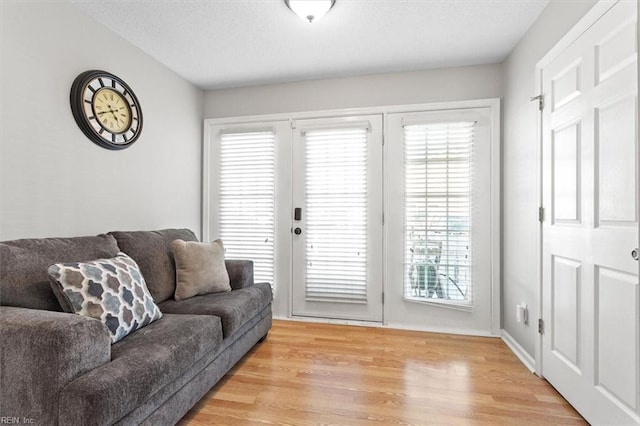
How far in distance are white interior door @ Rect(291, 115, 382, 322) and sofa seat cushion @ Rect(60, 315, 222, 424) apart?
4.94ft

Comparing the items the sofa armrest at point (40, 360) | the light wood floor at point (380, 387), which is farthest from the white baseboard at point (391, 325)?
the sofa armrest at point (40, 360)

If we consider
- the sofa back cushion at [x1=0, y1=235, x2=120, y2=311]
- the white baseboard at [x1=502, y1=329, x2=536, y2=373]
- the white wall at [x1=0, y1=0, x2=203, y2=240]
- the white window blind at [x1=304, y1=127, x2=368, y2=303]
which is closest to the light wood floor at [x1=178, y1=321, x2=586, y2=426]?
the white baseboard at [x1=502, y1=329, x2=536, y2=373]

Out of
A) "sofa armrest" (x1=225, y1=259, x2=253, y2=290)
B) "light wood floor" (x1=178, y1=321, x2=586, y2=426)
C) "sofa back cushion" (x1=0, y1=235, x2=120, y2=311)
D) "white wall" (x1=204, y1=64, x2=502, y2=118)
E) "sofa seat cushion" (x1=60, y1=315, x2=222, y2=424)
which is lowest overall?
"light wood floor" (x1=178, y1=321, x2=586, y2=426)

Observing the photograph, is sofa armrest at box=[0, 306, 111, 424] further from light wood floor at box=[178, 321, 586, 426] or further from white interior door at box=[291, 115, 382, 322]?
white interior door at box=[291, 115, 382, 322]

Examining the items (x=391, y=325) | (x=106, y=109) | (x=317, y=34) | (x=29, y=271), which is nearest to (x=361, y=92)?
(x=317, y=34)

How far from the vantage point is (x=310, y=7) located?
212cm

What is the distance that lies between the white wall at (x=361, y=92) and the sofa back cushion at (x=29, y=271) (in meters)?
2.35

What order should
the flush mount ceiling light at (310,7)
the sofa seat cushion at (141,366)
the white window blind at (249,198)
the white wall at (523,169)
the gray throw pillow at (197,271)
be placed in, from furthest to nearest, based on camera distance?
the white window blind at (249,198), the gray throw pillow at (197,271), the white wall at (523,169), the flush mount ceiling light at (310,7), the sofa seat cushion at (141,366)

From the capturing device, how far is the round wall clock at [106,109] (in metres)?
2.22

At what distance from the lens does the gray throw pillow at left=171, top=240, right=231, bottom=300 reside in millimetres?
2443

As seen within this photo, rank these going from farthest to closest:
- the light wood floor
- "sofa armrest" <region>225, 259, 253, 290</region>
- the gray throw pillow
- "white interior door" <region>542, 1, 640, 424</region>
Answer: "sofa armrest" <region>225, 259, 253, 290</region>
the gray throw pillow
the light wood floor
"white interior door" <region>542, 1, 640, 424</region>

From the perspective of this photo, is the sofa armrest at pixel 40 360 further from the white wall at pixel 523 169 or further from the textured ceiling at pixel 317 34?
the white wall at pixel 523 169

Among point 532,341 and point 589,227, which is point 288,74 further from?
point 532,341

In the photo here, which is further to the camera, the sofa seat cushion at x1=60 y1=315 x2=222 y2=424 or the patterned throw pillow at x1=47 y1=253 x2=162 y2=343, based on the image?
the patterned throw pillow at x1=47 y1=253 x2=162 y2=343
